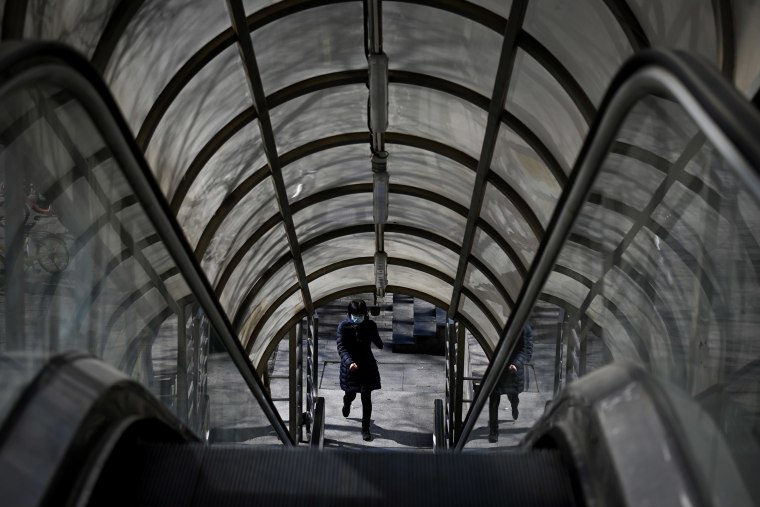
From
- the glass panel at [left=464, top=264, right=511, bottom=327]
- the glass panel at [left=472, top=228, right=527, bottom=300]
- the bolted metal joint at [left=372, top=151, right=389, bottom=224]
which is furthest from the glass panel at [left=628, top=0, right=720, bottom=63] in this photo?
the glass panel at [left=464, top=264, right=511, bottom=327]

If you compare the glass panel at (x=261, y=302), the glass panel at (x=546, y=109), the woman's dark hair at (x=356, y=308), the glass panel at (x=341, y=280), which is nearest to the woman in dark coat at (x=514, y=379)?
the glass panel at (x=546, y=109)

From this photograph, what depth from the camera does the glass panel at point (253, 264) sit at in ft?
46.2

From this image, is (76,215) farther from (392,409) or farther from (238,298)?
(392,409)

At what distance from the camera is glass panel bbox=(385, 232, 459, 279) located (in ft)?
53.6

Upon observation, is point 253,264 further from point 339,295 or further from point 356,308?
point 339,295

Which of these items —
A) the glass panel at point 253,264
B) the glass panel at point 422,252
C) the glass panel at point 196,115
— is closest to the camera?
the glass panel at point 196,115

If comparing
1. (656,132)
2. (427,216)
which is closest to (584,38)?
(656,132)

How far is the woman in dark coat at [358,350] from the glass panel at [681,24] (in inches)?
329

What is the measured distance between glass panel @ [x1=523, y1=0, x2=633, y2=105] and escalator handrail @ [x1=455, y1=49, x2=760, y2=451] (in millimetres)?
2619

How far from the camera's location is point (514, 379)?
6164 mm

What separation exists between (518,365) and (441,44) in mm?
4329

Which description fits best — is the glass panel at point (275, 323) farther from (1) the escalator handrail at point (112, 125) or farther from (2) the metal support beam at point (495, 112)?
(1) the escalator handrail at point (112, 125)

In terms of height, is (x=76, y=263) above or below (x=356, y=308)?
below

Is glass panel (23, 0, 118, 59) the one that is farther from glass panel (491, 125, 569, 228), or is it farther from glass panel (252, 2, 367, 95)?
glass panel (491, 125, 569, 228)
